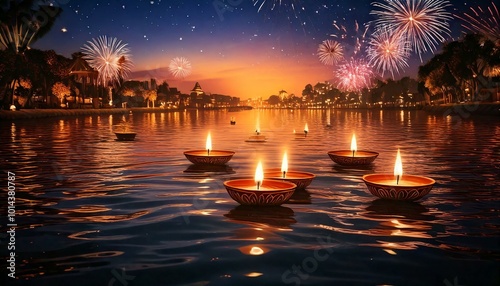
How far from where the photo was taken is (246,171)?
55.8 ft

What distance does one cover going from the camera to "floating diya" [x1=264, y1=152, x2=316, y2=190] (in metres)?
11.4

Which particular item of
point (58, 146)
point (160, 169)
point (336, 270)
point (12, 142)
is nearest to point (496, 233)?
point (336, 270)

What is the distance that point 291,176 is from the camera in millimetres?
12266

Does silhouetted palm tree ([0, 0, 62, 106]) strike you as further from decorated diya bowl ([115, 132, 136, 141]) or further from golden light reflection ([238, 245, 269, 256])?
golden light reflection ([238, 245, 269, 256])

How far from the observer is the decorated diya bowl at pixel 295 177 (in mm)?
11445

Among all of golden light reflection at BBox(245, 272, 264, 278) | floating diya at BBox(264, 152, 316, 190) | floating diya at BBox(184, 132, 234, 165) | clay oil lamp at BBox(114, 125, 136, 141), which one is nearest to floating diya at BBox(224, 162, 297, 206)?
floating diya at BBox(264, 152, 316, 190)

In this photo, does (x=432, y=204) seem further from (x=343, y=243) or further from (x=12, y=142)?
(x=12, y=142)

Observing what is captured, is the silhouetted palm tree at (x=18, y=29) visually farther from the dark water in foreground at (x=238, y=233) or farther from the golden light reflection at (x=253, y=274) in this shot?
the golden light reflection at (x=253, y=274)

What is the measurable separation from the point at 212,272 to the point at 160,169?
11.2 metres

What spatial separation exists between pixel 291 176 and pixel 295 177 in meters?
0.14

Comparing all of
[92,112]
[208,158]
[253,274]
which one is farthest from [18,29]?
[253,274]

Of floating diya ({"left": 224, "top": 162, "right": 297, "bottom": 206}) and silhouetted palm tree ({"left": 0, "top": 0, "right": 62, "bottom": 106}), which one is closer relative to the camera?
floating diya ({"left": 224, "top": 162, "right": 297, "bottom": 206})

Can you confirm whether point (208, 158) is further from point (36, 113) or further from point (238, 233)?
point (36, 113)

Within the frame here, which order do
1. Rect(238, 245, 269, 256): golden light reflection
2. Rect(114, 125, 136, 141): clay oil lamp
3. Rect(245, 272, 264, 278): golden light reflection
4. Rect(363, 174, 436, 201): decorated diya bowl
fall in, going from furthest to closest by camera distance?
Rect(114, 125, 136, 141): clay oil lamp → Rect(363, 174, 436, 201): decorated diya bowl → Rect(238, 245, 269, 256): golden light reflection → Rect(245, 272, 264, 278): golden light reflection
